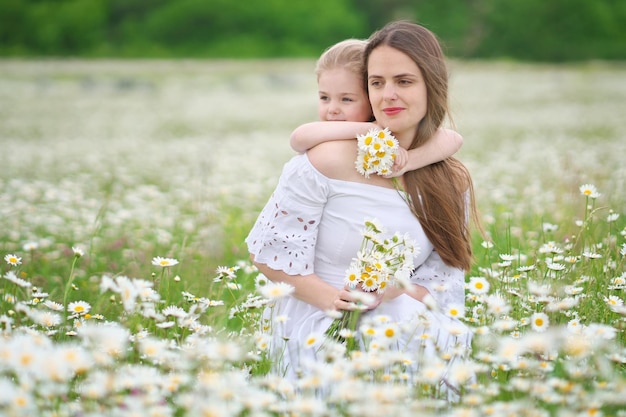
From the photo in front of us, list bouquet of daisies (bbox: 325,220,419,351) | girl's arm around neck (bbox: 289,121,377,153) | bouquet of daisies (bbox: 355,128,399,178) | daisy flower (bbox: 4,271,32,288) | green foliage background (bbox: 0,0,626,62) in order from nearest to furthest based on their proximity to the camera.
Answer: daisy flower (bbox: 4,271,32,288) → bouquet of daisies (bbox: 325,220,419,351) → bouquet of daisies (bbox: 355,128,399,178) → girl's arm around neck (bbox: 289,121,377,153) → green foliage background (bbox: 0,0,626,62)

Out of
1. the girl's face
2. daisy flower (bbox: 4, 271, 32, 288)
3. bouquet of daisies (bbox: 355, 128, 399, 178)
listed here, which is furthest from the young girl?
daisy flower (bbox: 4, 271, 32, 288)

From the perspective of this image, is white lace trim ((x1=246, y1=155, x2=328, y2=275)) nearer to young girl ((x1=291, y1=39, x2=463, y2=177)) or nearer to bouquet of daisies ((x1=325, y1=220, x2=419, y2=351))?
bouquet of daisies ((x1=325, y1=220, x2=419, y2=351))

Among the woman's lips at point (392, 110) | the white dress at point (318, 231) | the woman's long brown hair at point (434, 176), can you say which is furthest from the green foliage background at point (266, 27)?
the white dress at point (318, 231)

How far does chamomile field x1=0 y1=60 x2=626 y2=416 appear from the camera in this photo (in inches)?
A: 68.8

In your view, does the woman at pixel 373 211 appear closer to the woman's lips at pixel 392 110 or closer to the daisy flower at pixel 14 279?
the woman's lips at pixel 392 110

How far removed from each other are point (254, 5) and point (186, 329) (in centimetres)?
4031

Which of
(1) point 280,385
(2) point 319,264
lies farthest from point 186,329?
(1) point 280,385

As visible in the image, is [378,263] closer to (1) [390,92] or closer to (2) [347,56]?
(1) [390,92]


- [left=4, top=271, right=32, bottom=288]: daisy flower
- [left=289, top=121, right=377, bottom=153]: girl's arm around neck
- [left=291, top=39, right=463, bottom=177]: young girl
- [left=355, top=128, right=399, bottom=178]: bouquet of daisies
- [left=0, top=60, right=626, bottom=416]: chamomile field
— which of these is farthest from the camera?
[left=291, top=39, right=463, bottom=177]: young girl

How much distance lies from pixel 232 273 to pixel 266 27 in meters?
38.3

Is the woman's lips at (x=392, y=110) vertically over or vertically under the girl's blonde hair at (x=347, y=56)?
under

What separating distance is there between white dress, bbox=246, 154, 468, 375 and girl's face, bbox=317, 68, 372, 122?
19.6 inches

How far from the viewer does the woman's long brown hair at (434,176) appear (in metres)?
2.75

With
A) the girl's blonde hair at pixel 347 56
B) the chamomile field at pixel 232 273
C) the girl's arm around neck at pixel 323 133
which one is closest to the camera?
the chamomile field at pixel 232 273
